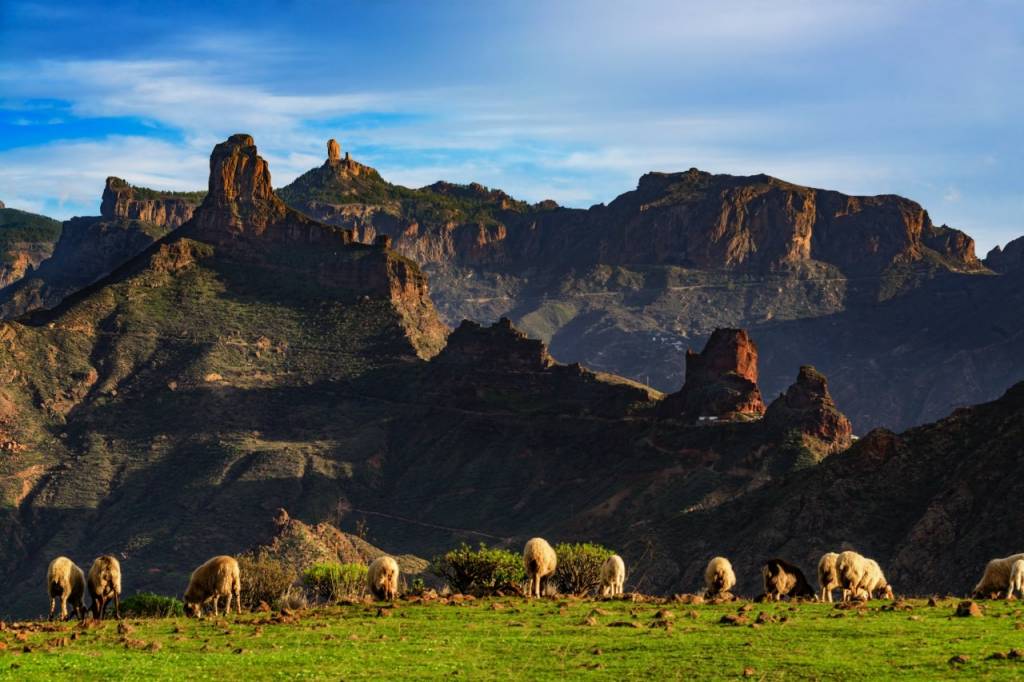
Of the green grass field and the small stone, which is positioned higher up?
the small stone

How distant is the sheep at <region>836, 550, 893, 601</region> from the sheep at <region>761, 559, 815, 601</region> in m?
1.63

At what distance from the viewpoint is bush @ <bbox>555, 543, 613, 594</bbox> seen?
209ft

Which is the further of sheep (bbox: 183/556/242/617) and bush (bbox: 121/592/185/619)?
bush (bbox: 121/592/185/619)

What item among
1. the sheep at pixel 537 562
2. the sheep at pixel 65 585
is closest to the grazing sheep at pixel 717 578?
the sheep at pixel 537 562

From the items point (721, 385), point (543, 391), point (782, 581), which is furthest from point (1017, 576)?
point (543, 391)

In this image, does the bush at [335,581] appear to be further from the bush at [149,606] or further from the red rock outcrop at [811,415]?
the red rock outcrop at [811,415]

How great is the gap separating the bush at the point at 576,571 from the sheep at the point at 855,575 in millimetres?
11874

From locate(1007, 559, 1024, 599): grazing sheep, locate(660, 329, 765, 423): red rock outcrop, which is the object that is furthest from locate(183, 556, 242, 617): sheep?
locate(660, 329, 765, 423): red rock outcrop

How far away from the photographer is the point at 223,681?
37750mm

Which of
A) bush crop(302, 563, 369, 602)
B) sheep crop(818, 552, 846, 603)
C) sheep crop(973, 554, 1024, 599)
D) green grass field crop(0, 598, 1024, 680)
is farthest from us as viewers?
bush crop(302, 563, 369, 602)

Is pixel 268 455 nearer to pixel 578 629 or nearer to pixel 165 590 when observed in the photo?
pixel 165 590

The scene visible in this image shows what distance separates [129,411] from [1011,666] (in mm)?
170231

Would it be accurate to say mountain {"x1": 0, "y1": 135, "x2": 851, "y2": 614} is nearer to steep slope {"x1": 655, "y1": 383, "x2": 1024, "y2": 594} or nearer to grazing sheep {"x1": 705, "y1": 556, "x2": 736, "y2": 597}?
A: steep slope {"x1": 655, "y1": 383, "x2": 1024, "y2": 594}

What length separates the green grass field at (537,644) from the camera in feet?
125
